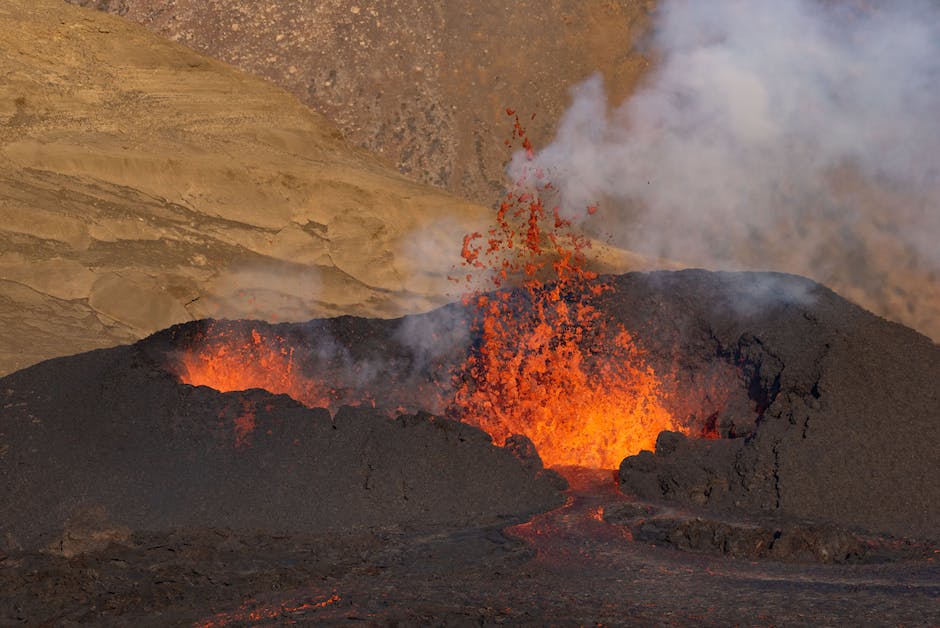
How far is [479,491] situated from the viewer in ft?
26.1

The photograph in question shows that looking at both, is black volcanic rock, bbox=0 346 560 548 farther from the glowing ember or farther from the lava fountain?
the glowing ember

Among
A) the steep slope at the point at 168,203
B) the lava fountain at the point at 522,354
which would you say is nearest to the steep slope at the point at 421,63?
the steep slope at the point at 168,203

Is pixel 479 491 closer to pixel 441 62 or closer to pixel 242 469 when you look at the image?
pixel 242 469

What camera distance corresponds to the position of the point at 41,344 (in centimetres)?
1053

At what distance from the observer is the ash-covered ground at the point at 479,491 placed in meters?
6.15

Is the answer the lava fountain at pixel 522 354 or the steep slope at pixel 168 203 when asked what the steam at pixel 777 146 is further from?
the steep slope at pixel 168 203

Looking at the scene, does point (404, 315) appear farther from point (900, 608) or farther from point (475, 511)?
point (900, 608)

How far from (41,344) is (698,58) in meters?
6.78

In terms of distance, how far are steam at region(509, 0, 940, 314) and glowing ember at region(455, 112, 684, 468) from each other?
0.43m

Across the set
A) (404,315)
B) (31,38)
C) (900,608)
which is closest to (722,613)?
(900,608)

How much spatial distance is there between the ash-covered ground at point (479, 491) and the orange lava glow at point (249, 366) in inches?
7.0

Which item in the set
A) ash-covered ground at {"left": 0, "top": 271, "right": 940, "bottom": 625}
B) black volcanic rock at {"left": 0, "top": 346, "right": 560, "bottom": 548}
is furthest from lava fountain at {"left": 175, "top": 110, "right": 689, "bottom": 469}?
black volcanic rock at {"left": 0, "top": 346, "right": 560, "bottom": 548}

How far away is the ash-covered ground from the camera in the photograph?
6.15m

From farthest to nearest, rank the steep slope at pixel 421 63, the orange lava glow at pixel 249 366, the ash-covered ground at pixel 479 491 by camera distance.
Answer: the steep slope at pixel 421 63, the orange lava glow at pixel 249 366, the ash-covered ground at pixel 479 491
